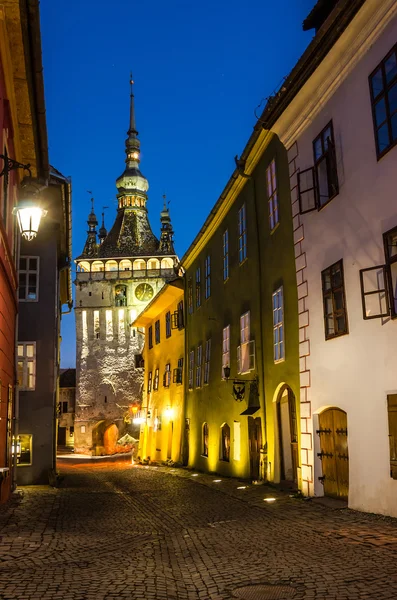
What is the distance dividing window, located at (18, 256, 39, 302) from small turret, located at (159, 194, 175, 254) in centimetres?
5258

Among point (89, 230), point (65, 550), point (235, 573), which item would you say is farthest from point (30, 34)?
point (89, 230)

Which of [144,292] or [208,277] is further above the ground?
[144,292]

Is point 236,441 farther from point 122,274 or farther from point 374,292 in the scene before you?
point 122,274

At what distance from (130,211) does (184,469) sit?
60925mm

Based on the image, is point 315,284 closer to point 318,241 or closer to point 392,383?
point 318,241

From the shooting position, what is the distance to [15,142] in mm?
13766

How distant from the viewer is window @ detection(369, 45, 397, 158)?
1016 cm

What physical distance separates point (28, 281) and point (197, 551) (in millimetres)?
17005

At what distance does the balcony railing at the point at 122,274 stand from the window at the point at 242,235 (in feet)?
176

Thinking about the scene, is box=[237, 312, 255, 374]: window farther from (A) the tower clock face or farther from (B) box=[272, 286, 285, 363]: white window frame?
(A) the tower clock face

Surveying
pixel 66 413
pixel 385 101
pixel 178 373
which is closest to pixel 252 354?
pixel 385 101

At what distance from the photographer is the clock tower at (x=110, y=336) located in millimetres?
70938

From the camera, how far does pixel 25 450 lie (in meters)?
22.7

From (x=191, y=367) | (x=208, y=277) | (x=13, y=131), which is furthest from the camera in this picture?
(x=191, y=367)
